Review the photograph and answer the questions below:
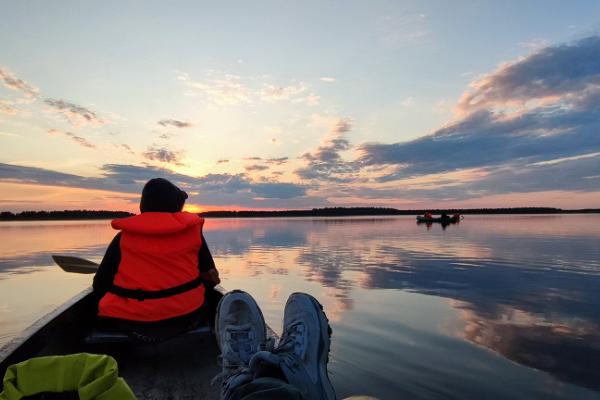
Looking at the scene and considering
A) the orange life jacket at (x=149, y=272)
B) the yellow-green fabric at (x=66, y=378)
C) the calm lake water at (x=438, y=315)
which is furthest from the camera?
the calm lake water at (x=438, y=315)

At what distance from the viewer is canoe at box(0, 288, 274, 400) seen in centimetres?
349

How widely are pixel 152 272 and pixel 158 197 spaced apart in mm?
778

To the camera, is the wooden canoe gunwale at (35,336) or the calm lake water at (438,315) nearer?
the wooden canoe gunwale at (35,336)

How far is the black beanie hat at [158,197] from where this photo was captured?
13.7ft

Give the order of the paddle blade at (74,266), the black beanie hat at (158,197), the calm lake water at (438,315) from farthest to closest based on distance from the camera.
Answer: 1. the paddle blade at (74,266)
2. the calm lake water at (438,315)
3. the black beanie hat at (158,197)

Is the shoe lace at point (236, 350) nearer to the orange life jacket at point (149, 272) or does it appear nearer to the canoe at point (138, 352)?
the canoe at point (138, 352)

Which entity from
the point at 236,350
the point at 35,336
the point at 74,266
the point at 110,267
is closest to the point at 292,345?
the point at 236,350

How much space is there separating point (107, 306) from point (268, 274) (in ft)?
36.0

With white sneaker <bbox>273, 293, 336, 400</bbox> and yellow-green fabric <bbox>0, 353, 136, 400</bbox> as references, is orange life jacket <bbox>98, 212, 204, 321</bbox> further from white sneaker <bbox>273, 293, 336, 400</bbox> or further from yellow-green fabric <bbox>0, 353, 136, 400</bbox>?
yellow-green fabric <bbox>0, 353, 136, 400</bbox>

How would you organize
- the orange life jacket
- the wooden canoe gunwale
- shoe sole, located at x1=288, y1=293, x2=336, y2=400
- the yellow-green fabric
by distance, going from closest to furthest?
1. the yellow-green fabric
2. shoe sole, located at x1=288, y1=293, x2=336, y2=400
3. the wooden canoe gunwale
4. the orange life jacket

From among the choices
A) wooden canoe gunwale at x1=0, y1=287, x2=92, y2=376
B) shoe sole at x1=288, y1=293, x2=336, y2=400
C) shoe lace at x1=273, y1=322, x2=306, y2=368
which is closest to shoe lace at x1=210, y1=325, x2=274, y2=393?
shoe lace at x1=273, y1=322, x2=306, y2=368

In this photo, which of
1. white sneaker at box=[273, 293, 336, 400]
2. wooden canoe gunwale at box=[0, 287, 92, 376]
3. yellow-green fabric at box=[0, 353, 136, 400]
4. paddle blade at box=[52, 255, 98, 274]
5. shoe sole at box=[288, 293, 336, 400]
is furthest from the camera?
paddle blade at box=[52, 255, 98, 274]

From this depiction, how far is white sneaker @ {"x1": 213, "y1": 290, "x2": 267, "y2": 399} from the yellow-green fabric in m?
0.96

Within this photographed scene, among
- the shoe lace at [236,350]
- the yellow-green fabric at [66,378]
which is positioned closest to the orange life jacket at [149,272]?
the shoe lace at [236,350]
